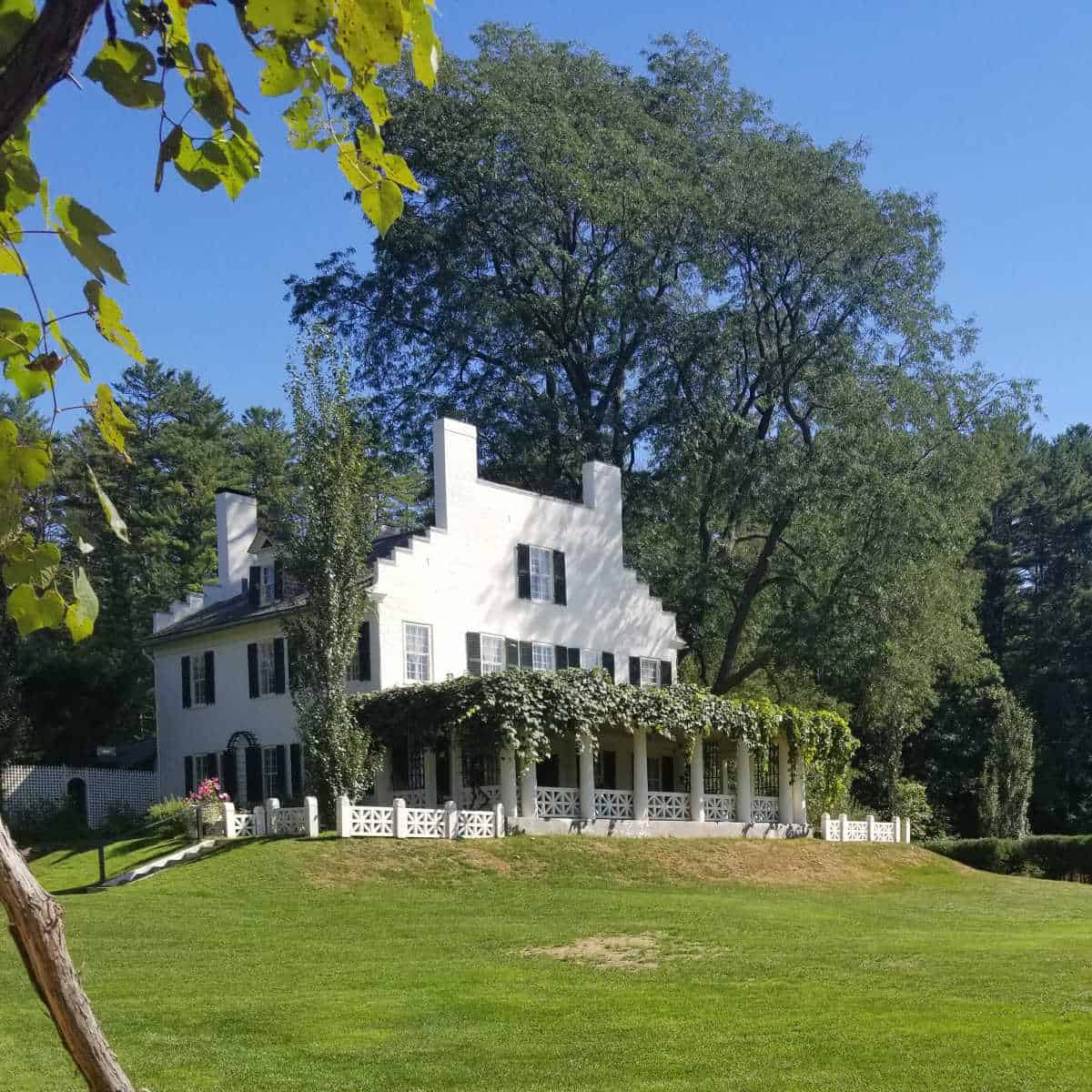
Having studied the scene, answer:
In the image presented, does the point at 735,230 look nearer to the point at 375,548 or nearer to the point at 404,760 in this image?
the point at 375,548

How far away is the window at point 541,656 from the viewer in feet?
124

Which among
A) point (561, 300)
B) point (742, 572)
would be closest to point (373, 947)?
point (742, 572)

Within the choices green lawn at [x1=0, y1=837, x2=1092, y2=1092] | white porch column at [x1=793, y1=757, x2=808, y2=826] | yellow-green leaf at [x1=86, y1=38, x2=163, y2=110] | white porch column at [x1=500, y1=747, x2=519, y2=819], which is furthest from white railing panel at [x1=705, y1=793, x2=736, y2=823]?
yellow-green leaf at [x1=86, y1=38, x2=163, y2=110]

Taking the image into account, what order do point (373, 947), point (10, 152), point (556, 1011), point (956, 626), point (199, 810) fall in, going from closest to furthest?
Result: point (10, 152) < point (556, 1011) < point (373, 947) < point (199, 810) < point (956, 626)

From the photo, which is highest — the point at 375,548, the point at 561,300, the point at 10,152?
the point at 561,300

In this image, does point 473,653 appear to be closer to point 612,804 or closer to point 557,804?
point 557,804

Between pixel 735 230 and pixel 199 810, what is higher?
pixel 735 230

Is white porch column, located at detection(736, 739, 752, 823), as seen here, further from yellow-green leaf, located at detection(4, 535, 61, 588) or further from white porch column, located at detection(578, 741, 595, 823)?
yellow-green leaf, located at detection(4, 535, 61, 588)

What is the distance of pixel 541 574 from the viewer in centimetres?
3831

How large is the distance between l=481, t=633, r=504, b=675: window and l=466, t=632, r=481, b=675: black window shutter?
0.12m

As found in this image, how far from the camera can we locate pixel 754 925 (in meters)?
22.4

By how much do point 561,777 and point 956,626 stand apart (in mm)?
14213

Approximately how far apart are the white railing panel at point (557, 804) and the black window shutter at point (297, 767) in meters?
5.81

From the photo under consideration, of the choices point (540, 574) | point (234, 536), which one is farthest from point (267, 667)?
point (540, 574)
